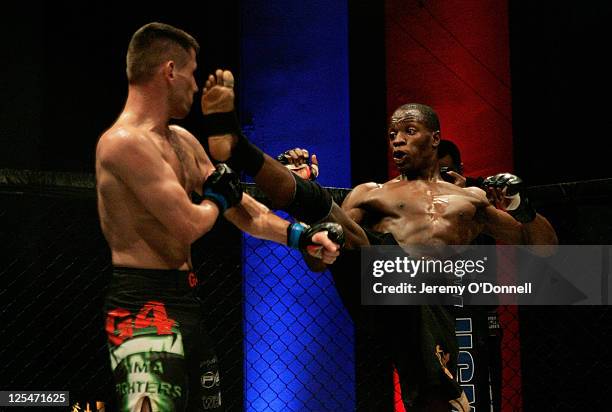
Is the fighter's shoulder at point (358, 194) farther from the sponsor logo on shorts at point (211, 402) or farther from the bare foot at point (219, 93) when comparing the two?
the sponsor logo on shorts at point (211, 402)

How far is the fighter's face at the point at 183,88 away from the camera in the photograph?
1873 millimetres

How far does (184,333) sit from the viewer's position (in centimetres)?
174

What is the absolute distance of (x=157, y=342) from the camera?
5.52 feet

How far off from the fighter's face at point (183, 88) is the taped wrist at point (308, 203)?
634 mm

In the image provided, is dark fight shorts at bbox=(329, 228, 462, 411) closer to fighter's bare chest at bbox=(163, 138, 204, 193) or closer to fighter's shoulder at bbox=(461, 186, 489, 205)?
fighter's shoulder at bbox=(461, 186, 489, 205)

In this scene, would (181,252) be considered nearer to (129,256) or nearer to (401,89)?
(129,256)

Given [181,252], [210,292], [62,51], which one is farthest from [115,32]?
[181,252]

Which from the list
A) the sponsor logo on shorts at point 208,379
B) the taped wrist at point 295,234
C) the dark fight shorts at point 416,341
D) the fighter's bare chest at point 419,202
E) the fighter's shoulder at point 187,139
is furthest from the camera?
the fighter's bare chest at point 419,202

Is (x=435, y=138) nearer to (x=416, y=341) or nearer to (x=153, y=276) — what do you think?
(x=416, y=341)

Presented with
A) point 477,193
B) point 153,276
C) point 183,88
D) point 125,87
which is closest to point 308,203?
point 183,88

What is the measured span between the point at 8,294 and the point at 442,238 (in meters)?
2.11

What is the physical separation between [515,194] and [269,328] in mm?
1670

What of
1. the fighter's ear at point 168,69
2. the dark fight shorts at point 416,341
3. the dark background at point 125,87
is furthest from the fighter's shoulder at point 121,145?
the dark background at point 125,87

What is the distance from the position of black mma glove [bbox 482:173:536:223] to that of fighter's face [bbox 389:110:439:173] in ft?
1.00
